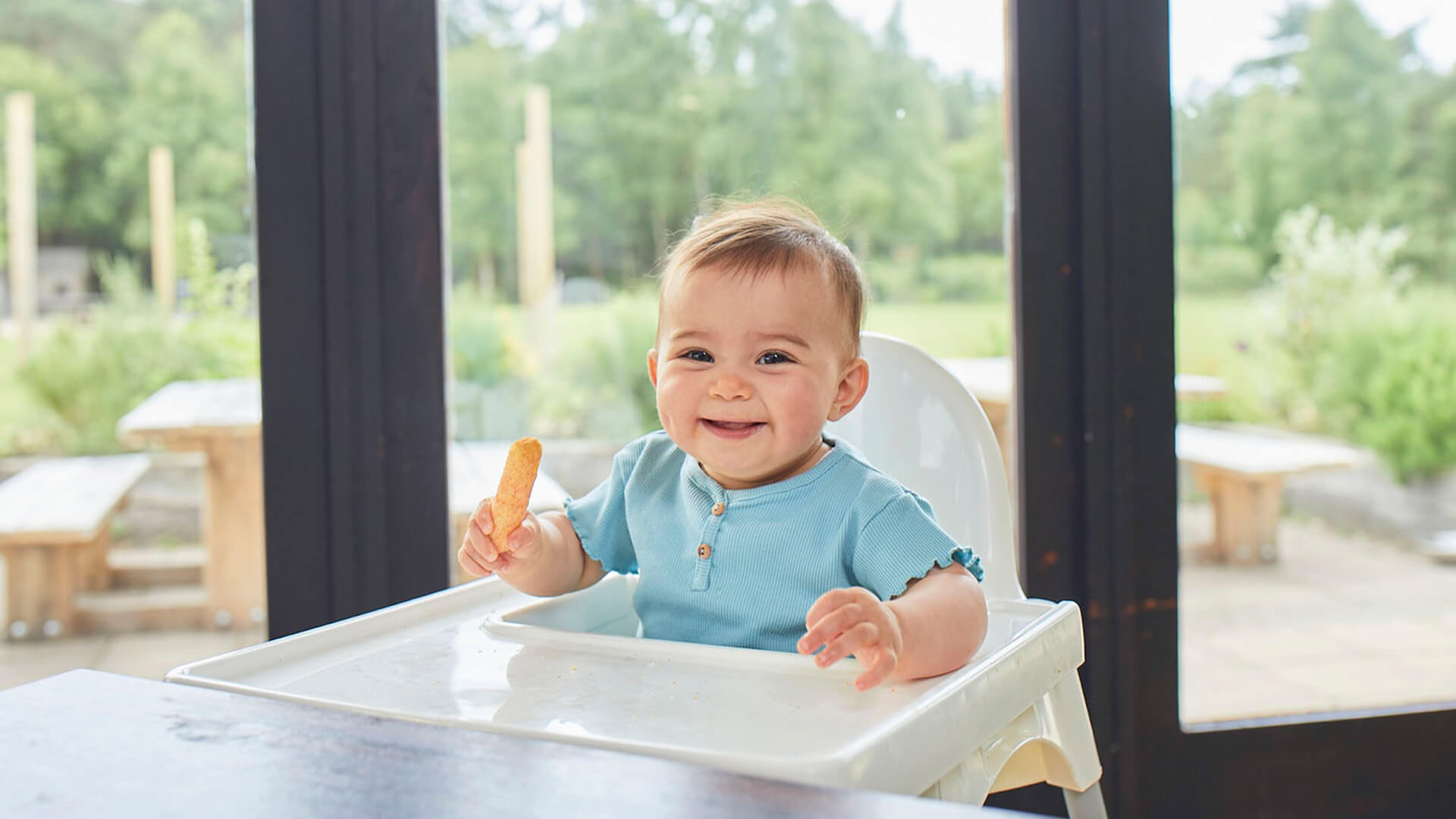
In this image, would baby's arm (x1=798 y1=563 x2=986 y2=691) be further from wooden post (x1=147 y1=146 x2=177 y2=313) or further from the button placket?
wooden post (x1=147 y1=146 x2=177 y2=313)

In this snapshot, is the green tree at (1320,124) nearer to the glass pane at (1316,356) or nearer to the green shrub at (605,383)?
the glass pane at (1316,356)

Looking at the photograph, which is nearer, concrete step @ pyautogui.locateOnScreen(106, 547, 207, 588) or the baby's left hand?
the baby's left hand

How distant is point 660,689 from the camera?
80 centimetres

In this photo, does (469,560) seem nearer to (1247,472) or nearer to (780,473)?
(780,473)

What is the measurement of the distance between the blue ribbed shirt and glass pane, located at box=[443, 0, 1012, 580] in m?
0.74

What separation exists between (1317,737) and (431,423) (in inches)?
60.4

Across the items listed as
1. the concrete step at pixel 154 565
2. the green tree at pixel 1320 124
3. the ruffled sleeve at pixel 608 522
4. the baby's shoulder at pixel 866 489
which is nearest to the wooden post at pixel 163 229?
the concrete step at pixel 154 565

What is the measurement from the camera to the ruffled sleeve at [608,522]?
117 centimetres

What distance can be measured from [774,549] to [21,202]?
1.34m

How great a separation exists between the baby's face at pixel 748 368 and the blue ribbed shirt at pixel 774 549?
0.04 m

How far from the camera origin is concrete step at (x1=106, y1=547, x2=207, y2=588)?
1741 mm

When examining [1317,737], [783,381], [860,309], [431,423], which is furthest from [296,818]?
[1317,737]

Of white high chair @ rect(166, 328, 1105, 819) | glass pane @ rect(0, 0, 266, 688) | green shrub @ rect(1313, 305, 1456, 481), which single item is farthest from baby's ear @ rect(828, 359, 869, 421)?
green shrub @ rect(1313, 305, 1456, 481)

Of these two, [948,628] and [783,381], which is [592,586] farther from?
[948,628]
